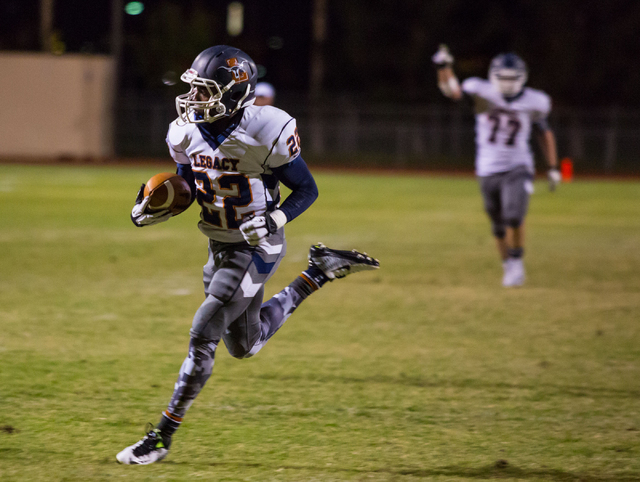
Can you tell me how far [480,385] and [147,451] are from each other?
2.06 metres

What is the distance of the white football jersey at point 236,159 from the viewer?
3.71 meters

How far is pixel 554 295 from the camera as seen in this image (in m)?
7.60

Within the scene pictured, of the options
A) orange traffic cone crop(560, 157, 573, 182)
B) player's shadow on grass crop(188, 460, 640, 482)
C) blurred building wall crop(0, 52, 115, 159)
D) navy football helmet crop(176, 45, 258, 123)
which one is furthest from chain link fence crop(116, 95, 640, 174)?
player's shadow on grass crop(188, 460, 640, 482)

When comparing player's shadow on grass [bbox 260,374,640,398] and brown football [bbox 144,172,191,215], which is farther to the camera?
player's shadow on grass [bbox 260,374,640,398]

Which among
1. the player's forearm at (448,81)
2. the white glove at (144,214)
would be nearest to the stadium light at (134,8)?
the player's forearm at (448,81)

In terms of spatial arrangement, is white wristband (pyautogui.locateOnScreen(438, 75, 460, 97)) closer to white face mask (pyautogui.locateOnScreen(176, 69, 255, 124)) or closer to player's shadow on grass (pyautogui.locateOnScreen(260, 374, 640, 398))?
player's shadow on grass (pyautogui.locateOnScreen(260, 374, 640, 398))

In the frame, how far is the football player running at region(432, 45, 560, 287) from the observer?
7.86 m

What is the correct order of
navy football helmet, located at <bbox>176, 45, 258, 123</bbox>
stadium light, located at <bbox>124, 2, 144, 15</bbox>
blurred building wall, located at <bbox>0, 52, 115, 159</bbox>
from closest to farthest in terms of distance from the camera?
navy football helmet, located at <bbox>176, 45, 258, 123</bbox> → blurred building wall, located at <bbox>0, 52, 115, 159</bbox> → stadium light, located at <bbox>124, 2, 144, 15</bbox>

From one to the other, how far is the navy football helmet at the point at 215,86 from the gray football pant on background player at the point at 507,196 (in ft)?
14.8

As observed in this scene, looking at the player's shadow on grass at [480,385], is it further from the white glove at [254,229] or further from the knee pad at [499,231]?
the knee pad at [499,231]

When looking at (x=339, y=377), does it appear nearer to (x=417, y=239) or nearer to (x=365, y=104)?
(x=417, y=239)

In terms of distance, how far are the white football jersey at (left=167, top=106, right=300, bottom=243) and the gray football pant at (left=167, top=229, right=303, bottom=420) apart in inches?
4.1

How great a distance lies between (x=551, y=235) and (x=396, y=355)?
6753mm

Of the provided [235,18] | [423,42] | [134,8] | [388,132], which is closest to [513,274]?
[388,132]
